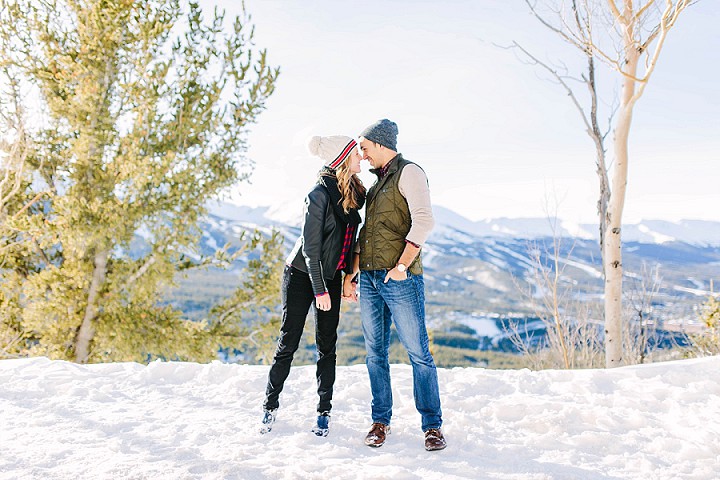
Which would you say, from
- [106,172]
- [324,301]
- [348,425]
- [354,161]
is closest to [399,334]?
[324,301]

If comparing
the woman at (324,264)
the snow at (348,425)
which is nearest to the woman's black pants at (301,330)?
the woman at (324,264)

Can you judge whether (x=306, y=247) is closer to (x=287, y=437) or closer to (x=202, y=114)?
(x=287, y=437)

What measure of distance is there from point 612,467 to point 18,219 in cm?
856

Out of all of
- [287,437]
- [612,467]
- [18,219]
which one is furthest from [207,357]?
[612,467]

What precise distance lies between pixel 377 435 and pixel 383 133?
1.79 meters

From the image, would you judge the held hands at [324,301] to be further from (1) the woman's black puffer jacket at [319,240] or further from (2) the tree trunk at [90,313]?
(2) the tree trunk at [90,313]

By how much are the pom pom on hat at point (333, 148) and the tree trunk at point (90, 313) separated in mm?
7324

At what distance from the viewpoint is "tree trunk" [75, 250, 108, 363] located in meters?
8.61

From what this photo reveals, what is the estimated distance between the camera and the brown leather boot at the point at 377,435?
9.40 ft

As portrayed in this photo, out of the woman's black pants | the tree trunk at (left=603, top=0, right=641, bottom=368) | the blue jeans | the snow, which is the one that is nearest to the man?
the blue jeans

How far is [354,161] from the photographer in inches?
117

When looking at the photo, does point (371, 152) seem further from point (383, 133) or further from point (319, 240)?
point (319, 240)

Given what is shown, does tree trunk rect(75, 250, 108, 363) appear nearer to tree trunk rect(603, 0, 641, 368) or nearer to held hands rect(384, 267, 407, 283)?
held hands rect(384, 267, 407, 283)

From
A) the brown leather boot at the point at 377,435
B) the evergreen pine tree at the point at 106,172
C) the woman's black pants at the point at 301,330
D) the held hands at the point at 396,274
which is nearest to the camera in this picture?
the held hands at the point at 396,274
